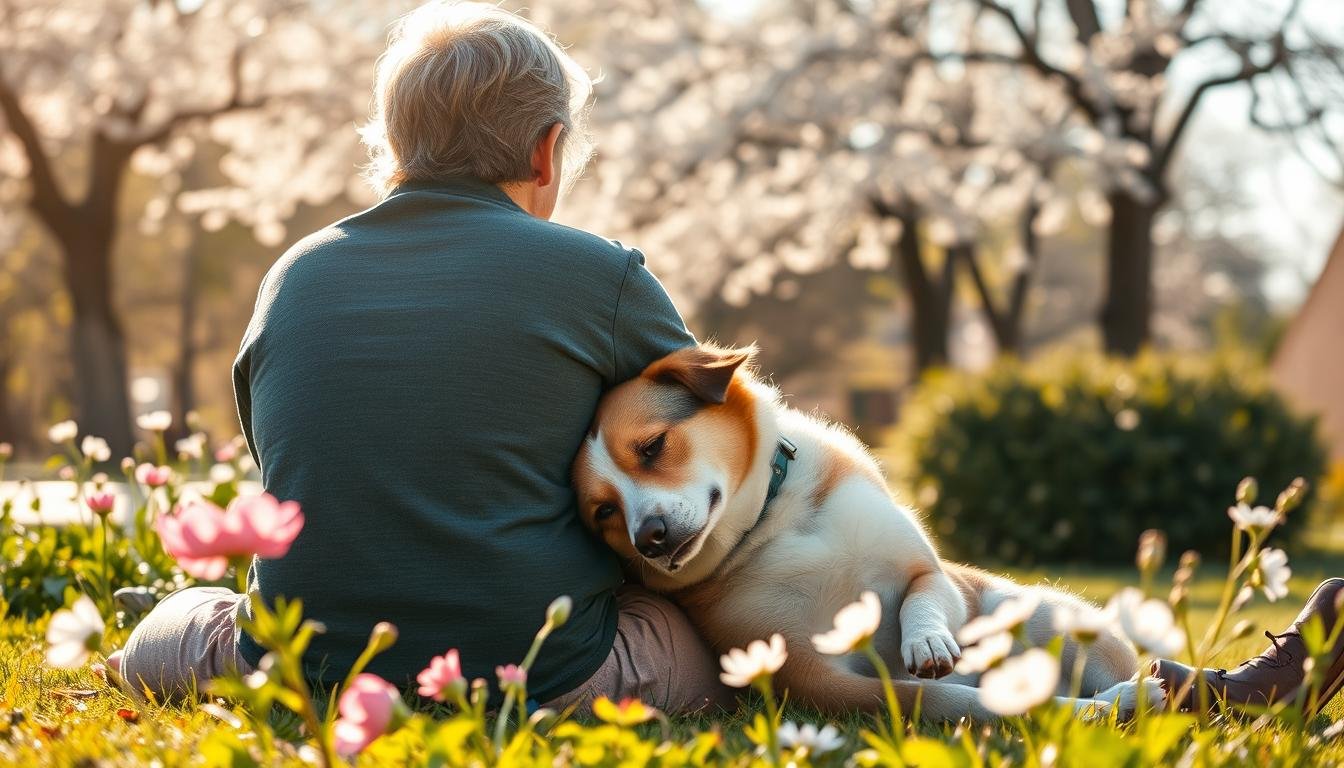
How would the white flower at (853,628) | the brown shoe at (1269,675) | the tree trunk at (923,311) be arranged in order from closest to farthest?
1. the white flower at (853,628)
2. the brown shoe at (1269,675)
3. the tree trunk at (923,311)

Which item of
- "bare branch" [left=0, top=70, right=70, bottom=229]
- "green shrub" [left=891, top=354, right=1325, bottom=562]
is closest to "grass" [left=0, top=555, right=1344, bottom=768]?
"green shrub" [left=891, top=354, right=1325, bottom=562]

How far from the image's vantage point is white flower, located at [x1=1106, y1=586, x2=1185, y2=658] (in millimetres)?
1955

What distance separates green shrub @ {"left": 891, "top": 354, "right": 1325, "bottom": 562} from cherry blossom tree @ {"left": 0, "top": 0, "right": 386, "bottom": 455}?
34.3 feet

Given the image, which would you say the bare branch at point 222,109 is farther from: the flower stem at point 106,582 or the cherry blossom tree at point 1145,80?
the flower stem at point 106,582

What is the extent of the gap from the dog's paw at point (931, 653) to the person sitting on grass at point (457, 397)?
0.62 metres

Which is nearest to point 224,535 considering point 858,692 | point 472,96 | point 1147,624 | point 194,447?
point 1147,624

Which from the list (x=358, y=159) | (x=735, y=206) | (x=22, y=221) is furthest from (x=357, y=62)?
(x=22, y=221)

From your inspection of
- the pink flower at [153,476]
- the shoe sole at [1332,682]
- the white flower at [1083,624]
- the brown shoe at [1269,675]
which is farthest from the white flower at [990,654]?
the pink flower at [153,476]

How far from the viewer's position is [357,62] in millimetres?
17797

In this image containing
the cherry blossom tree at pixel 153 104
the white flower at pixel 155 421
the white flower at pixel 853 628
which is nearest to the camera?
the white flower at pixel 853 628

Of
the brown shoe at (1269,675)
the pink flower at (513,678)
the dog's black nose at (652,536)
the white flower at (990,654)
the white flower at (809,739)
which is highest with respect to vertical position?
the white flower at (990,654)

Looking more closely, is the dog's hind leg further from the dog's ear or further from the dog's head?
the dog's ear

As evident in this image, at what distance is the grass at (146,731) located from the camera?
91.3 inches

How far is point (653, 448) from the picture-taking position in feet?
10.4
